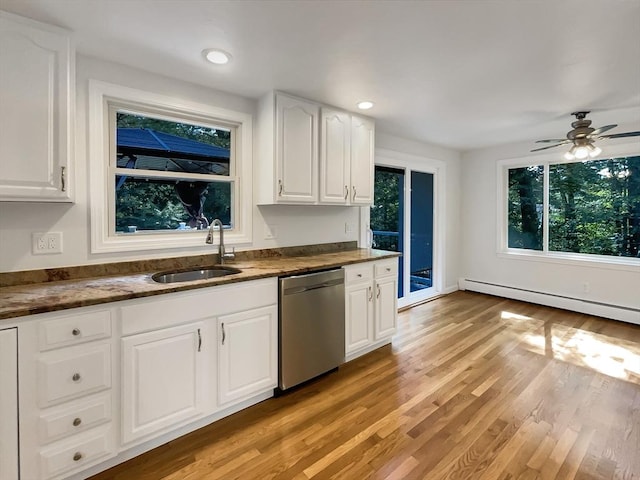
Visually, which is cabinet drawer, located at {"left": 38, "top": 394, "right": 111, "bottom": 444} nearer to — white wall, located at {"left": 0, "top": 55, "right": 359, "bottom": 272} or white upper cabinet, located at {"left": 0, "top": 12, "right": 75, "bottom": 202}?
white wall, located at {"left": 0, "top": 55, "right": 359, "bottom": 272}

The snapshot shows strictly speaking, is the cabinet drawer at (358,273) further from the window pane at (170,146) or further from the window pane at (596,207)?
the window pane at (596,207)

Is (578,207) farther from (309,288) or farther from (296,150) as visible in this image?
(309,288)

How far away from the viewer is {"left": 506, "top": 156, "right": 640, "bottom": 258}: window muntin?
4.05 m

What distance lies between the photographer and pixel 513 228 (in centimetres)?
506

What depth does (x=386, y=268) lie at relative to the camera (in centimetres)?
321

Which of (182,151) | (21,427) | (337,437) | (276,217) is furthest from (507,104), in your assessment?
(21,427)

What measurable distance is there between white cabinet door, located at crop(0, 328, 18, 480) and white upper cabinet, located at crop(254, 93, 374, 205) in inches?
70.7

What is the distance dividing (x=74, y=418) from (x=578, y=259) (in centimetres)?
536

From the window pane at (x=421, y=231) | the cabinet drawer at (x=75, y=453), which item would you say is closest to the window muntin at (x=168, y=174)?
the cabinet drawer at (x=75, y=453)

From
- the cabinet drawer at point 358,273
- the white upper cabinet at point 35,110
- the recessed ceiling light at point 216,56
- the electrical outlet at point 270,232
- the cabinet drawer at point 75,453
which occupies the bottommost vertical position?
the cabinet drawer at point 75,453

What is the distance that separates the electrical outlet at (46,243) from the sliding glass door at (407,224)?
124 inches

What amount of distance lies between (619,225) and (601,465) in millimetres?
3504

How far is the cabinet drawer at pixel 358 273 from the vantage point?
283 cm

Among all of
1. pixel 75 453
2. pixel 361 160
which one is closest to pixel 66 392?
pixel 75 453
